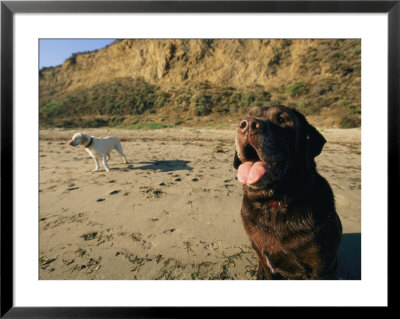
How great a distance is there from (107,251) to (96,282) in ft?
1.44

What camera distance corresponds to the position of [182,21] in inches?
67.1

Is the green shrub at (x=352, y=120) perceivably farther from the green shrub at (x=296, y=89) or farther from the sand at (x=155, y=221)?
the green shrub at (x=296, y=89)

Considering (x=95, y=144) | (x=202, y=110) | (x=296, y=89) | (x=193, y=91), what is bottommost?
(x=95, y=144)

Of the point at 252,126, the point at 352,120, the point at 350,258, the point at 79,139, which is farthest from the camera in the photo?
the point at 79,139

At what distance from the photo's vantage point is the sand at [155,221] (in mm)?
1916

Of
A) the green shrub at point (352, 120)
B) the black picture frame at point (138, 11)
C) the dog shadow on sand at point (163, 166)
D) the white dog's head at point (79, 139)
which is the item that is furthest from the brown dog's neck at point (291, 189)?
the white dog's head at point (79, 139)

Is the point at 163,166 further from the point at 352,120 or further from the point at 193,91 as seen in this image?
the point at 193,91

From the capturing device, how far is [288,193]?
147cm

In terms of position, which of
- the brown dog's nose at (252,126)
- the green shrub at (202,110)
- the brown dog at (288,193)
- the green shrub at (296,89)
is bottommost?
the brown dog at (288,193)

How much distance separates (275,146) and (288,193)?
1.23 ft

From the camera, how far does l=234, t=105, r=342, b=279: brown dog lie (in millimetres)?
1401

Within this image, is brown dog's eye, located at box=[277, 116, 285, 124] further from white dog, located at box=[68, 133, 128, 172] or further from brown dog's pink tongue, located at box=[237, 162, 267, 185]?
white dog, located at box=[68, 133, 128, 172]

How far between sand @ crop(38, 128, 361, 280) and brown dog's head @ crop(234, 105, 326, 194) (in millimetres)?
1059

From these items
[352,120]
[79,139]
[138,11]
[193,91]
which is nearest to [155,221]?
[138,11]
